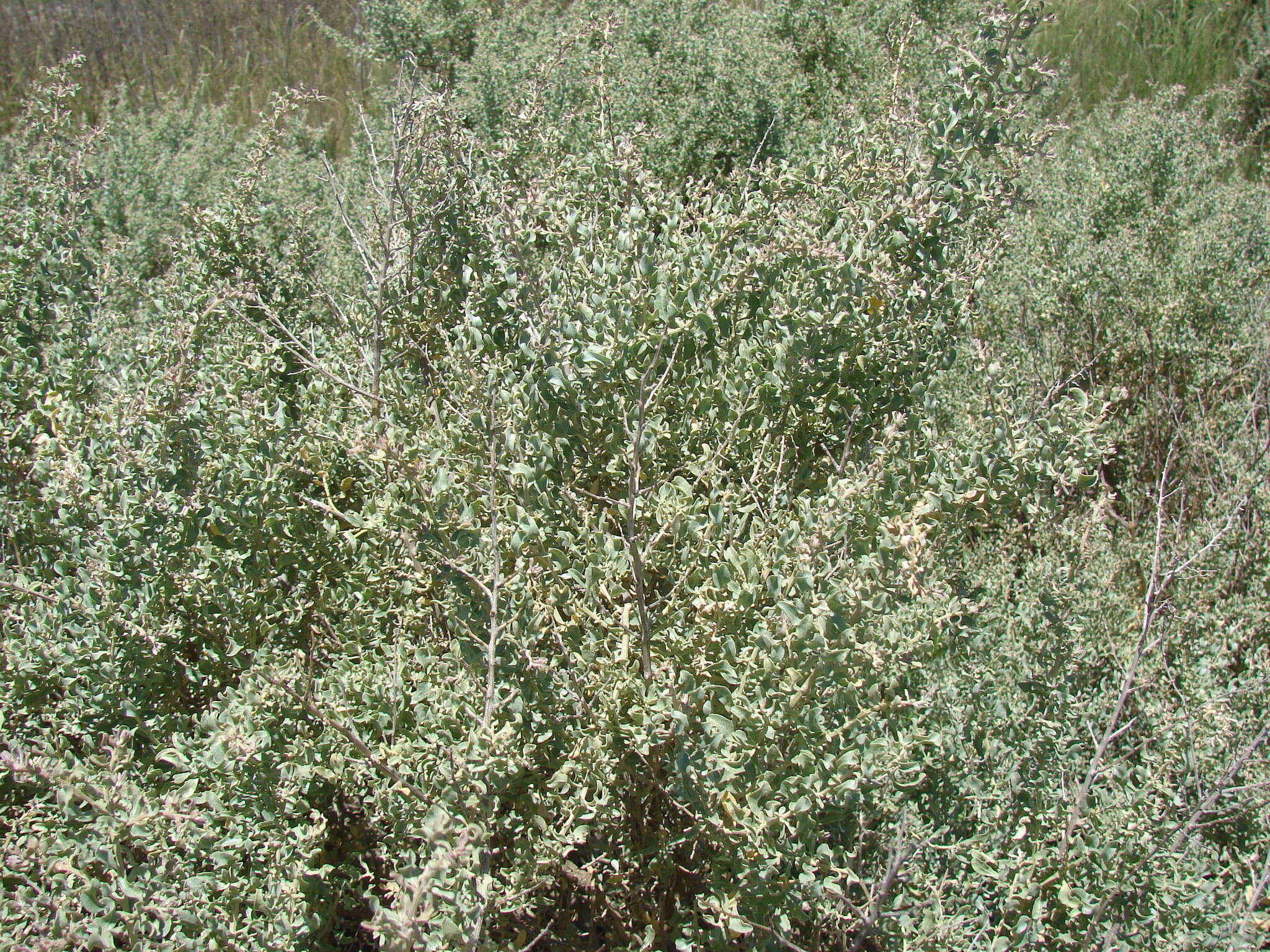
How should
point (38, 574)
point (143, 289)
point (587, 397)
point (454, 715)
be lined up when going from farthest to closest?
point (143, 289), point (38, 574), point (587, 397), point (454, 715)

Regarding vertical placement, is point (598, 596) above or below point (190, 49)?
below

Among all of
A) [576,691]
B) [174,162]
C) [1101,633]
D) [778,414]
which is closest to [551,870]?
[576,691]

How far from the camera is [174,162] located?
5.94 m

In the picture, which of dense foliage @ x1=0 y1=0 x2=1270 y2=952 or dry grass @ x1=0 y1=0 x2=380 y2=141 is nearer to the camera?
dense foliage @ x1=0 y1=0 x2=1270 y2=952

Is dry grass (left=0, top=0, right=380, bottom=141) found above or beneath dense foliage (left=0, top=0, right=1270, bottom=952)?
above

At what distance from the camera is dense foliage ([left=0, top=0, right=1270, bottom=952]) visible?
1375 mm

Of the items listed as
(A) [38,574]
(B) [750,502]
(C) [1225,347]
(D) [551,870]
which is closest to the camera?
(D) [551,870]

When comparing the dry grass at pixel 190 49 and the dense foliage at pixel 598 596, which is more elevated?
the dry grass at pixel 190 49

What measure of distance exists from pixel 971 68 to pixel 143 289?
336cm

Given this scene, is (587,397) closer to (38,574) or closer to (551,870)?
(551,870)

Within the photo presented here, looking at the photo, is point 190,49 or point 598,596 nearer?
point 598,596

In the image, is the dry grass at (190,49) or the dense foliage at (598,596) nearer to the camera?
the dense foliage at (598,596)

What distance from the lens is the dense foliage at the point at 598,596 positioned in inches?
54.1

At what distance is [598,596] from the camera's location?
167 cm
